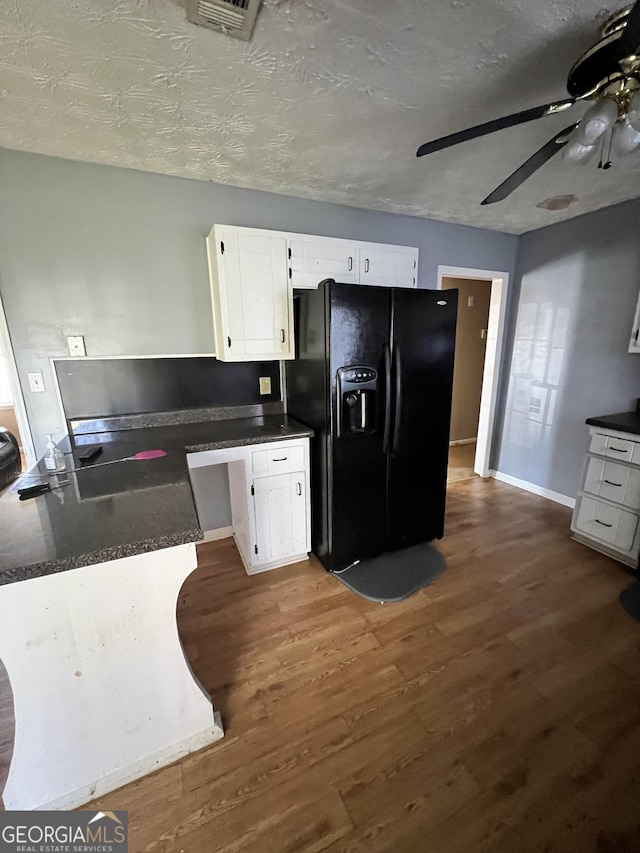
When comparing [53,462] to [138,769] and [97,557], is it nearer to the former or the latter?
[97,557]

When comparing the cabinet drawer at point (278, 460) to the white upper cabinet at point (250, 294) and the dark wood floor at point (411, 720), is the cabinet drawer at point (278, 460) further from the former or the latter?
the dark wood floor at point (411, 720)

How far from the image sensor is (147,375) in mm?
2160

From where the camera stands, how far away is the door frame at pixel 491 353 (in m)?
3.21

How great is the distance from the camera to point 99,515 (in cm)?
107

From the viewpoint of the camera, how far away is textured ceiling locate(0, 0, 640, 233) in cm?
103

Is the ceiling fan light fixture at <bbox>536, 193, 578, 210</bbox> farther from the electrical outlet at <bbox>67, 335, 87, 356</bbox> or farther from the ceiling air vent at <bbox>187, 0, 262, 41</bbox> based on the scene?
the electrical outlet at <bbox>67, 335, 87, 356</bbox>

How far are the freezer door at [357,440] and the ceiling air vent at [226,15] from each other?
96cm

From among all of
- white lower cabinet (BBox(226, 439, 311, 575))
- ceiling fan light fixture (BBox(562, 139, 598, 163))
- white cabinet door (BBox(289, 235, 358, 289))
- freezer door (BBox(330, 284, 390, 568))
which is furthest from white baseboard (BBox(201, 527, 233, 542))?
ceiling fan light fixture (BBox(562, 139, 598, 163))

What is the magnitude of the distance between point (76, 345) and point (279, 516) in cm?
160

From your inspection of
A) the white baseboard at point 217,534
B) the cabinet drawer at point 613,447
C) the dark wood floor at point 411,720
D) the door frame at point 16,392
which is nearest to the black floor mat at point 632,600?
the dark wood floor at point 411,720

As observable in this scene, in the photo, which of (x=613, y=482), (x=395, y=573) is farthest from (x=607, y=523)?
(x=395, y=573)

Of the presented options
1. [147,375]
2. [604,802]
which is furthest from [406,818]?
[147,375]

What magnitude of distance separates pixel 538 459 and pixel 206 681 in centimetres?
327

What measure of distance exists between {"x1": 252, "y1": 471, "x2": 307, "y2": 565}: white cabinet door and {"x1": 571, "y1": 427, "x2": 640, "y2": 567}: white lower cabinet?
204cm
